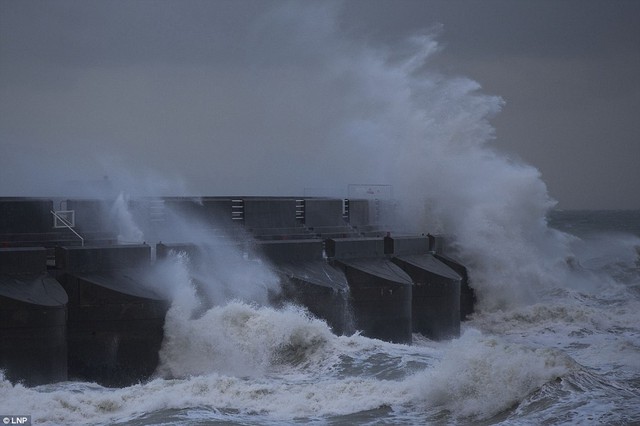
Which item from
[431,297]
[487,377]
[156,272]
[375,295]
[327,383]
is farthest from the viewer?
[431,297]

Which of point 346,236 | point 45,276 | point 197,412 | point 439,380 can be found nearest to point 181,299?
point 45,276

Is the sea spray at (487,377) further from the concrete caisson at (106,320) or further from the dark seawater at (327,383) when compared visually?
the concrete caisson at (106,320)

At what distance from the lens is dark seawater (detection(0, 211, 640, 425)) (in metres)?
11.0

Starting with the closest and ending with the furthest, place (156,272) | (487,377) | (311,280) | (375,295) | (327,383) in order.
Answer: (487,377) < (327,383) < (156,272) < (311,280) < (375,295)

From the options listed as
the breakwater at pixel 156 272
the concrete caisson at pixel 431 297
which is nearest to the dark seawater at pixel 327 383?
the breakwater at pixel 156 272

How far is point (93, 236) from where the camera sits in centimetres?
1518

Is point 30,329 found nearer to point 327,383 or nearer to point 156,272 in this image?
point 156,272

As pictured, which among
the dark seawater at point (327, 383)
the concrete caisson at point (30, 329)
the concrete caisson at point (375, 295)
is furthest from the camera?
the concrete caisson at point (375, 295)

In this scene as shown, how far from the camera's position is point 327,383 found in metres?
12.8

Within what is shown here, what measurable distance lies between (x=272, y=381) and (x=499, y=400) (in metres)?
3.59

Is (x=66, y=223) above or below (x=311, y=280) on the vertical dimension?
above

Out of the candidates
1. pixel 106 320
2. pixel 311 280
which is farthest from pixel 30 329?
pixel 311 280

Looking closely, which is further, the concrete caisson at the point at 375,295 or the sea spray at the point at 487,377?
the concrete caisson at the point at 375,295

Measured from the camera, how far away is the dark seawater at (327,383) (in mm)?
10984
